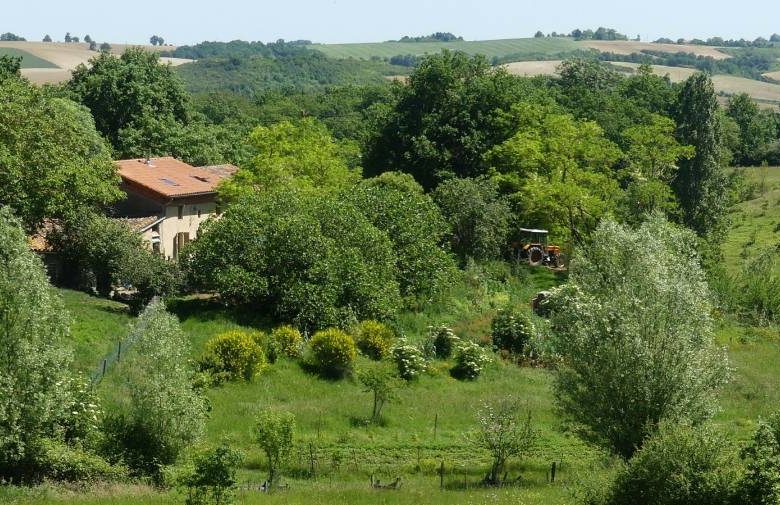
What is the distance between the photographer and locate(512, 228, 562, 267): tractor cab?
58000 millimetres

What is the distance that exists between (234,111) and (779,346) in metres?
78.0

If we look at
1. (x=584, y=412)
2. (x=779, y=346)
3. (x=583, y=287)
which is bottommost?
(x=779, y=346)

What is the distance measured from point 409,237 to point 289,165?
10830mm

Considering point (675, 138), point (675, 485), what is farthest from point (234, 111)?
point (675, 485)

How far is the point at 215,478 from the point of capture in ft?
73.8

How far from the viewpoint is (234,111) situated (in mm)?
115500

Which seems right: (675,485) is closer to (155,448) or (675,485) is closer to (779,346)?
(155,448)

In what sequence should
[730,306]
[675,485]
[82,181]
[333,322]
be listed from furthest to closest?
→ [730,306] → [82,181] → [333,322] → [675,485]

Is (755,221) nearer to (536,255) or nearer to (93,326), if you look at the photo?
(536,255)

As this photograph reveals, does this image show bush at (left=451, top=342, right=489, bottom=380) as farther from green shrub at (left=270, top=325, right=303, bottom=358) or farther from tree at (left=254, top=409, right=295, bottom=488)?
tree at (left=254, top=409, right=295, bottom=488)

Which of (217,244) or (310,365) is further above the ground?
(217,244)

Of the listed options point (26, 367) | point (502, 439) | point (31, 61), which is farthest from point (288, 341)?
point (31, 61)

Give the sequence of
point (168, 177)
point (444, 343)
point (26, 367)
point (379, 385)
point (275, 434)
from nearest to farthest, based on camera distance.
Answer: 1. point (26, 367)
2. point (275, 434)
3. point (379, 385)
4. point (444, 343)
5. point (168, 177)

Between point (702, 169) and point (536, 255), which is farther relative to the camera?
point (702, 169)
